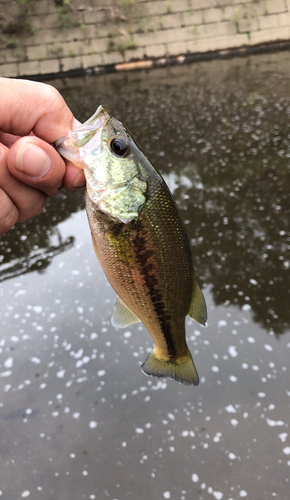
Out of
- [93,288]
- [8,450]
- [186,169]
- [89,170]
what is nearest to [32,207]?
[89,170]

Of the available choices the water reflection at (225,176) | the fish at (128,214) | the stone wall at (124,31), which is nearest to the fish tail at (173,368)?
the fish at (128,214)

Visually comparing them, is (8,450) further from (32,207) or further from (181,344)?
(32,207)

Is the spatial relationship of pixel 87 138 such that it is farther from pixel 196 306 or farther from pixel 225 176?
pixel 225 176

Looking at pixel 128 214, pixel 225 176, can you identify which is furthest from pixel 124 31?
pixel 128 214

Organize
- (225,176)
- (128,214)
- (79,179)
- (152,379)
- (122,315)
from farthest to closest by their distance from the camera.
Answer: (225,176), (152,379), (122,315), (79,179), (128,214)

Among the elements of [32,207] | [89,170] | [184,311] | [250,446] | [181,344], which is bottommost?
[250,446]

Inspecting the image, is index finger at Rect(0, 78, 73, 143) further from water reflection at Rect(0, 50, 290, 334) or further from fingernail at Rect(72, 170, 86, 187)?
water reflection at Rect(0, 50, 290, 334)
